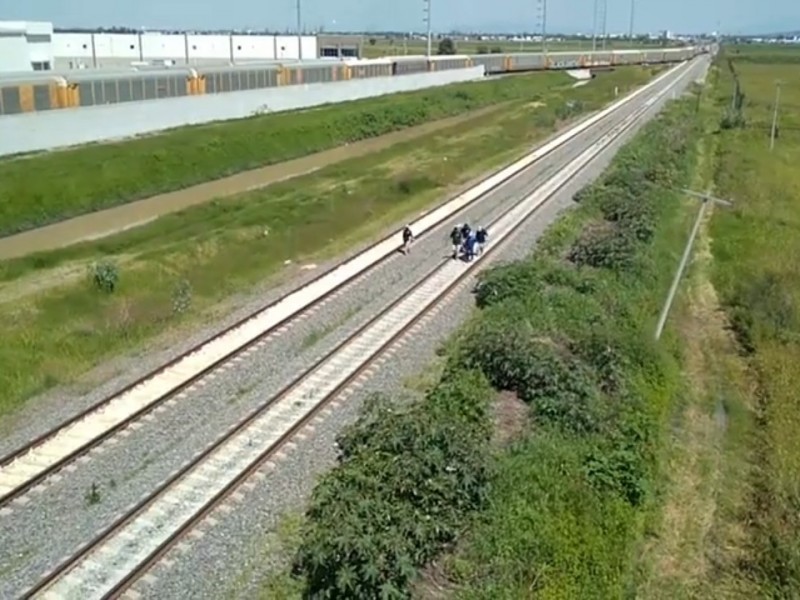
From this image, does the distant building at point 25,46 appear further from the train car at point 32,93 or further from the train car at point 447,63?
the train car at point 447,63

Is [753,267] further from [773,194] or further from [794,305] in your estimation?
[773,194]

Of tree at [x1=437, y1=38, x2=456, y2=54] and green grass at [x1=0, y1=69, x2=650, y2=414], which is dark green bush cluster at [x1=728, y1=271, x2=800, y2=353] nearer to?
green grass at [x1=0, y1=69, x2=650, y2=414]

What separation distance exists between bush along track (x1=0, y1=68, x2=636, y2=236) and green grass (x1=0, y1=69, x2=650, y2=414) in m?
4.33

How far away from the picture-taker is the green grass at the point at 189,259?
2097cm

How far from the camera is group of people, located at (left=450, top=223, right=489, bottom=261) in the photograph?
2877 cm

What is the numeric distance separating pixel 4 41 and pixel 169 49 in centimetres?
3216

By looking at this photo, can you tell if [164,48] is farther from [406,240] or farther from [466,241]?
[466,241]

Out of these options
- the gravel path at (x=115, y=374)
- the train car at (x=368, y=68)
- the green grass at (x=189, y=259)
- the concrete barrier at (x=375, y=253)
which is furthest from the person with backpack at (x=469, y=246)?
the train car at (x=368, y=68)

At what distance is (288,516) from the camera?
13.9m

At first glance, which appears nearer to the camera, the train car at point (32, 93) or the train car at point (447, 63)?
the train car at point (32, 93)

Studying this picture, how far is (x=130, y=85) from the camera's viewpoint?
5025cm

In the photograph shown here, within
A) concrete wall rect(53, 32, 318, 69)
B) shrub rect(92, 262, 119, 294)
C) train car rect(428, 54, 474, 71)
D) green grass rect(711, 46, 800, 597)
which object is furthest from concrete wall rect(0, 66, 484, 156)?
green grass rect(711, 46, 800, 597)

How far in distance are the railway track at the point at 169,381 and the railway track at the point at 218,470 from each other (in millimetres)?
1935

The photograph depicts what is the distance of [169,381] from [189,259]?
33.9ft
